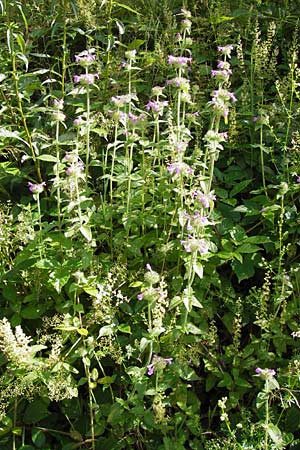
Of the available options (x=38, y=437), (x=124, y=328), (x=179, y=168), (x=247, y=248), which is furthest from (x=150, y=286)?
(x=38, y=437)

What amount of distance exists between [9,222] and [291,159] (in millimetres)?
1109

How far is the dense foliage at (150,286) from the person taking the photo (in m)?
1.93

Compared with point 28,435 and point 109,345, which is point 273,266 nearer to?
point 109,345

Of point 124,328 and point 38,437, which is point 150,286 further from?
point 38,437

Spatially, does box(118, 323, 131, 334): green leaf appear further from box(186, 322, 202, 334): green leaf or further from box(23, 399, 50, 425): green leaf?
box(23, 399, 50, 425): green leaf

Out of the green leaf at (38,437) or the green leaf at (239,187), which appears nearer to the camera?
the green leaf at (38,437)

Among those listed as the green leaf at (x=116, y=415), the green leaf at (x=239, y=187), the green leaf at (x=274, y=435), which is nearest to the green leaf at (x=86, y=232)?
the green leaf at (x=116, y=415)

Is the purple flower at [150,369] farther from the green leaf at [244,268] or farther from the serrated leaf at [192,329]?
the green leaf at [244,268]

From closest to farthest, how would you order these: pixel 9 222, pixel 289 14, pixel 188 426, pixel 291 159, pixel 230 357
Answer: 1. pixel 188 426
2. pixel 230 357
3. pixel 9 222
4. pixel 291 159
5. pixel 289 14

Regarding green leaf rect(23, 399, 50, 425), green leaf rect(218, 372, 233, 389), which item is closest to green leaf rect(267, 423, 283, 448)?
green leaf rect(218, 372, 233, 389)

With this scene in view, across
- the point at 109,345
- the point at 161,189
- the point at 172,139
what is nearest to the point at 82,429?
the point at 109,345

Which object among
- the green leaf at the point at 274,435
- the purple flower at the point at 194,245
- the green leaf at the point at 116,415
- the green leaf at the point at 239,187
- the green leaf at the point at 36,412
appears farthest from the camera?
the green leaf at the point at 239,187

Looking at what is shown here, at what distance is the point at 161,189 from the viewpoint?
221 centimetres

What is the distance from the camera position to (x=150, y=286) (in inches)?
72.1
